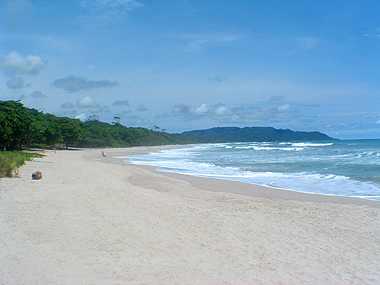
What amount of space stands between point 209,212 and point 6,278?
6699 millimetres

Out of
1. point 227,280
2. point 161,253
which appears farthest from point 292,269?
point 161,253

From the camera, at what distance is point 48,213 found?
1163 cm

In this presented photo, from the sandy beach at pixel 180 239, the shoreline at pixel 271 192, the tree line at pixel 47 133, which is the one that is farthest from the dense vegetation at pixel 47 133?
the sandy beach at pixel 180 239

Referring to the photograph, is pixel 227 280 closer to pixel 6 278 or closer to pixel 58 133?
pixel 6 278

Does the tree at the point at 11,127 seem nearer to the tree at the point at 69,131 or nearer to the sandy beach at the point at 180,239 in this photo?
the sandy beach at the point at 180,239

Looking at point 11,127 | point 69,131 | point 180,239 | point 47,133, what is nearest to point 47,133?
point 47,133

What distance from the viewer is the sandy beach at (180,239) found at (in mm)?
7258

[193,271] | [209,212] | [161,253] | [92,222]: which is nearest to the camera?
[193,271]

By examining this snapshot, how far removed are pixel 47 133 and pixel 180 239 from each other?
5055 centimetres

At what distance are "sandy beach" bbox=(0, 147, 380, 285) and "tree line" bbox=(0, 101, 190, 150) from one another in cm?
2344

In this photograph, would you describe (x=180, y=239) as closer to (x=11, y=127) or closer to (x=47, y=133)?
(x=11, y=127)

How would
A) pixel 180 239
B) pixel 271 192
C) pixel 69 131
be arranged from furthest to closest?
pixel 69 131 → pixel 271 192 → pixel 180 239

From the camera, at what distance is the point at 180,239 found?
9.48m

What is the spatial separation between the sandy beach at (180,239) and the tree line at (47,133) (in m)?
23.4
